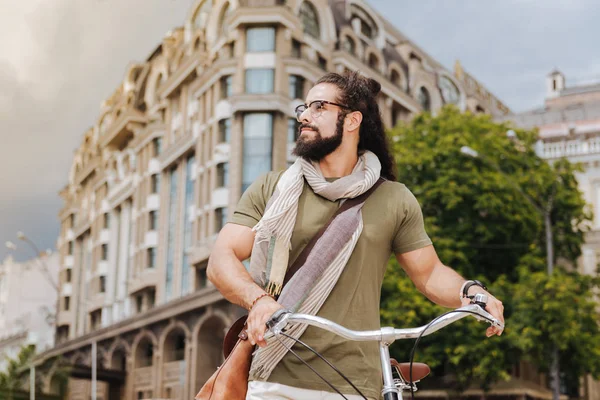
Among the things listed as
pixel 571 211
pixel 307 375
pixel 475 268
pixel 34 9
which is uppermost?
pixel 34 9

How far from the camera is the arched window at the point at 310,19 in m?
37.7

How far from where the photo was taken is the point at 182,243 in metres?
40.0

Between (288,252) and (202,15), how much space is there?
126 feet

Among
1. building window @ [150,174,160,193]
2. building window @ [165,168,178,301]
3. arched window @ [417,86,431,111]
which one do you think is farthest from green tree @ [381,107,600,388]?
building window @ [150,174,160,193]

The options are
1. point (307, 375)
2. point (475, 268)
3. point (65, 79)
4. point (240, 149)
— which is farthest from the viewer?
point (240, 149)

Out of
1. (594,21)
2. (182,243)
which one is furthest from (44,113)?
(594,21)

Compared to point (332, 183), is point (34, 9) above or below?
above

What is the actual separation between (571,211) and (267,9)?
48.7 feet

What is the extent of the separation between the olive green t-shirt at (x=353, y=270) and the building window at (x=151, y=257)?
40342mm

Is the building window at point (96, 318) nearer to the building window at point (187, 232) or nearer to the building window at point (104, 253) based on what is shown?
the building window at point (104, 253)

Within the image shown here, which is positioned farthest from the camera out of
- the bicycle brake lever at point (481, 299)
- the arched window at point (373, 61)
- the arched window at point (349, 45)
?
the arched window at point (373, 61)

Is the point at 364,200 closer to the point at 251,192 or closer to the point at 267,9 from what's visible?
the point at 251,192

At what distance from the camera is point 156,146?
46156mm

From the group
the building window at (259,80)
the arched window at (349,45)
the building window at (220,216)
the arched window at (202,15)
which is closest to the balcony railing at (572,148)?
the arched window at (349,45)
